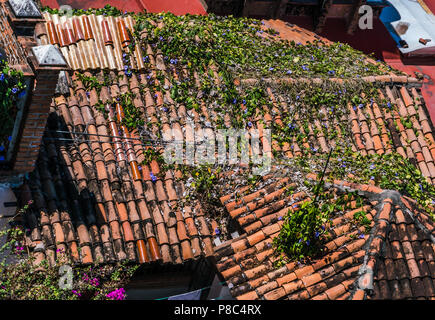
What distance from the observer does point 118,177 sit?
35.5 ft

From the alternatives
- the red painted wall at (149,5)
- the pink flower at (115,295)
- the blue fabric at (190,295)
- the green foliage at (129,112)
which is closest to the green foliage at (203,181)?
the green foliage at (129,112)

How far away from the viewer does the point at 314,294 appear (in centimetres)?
930

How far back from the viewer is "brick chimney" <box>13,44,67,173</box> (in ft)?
28.8

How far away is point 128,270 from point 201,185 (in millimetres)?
2139

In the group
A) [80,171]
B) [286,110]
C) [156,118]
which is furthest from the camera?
[286,110]

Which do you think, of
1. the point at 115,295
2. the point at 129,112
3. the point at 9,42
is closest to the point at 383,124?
the point at 129,112

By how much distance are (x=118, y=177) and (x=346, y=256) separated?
421 centimetres

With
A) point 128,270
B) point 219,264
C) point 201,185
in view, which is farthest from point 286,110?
point 128,270

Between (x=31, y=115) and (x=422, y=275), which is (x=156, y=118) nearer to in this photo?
(x=31, y=115)

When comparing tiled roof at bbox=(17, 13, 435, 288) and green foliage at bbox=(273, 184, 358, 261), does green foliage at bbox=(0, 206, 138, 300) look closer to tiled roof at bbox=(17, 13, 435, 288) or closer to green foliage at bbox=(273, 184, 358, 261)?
tiled roof at bbox=(17, 13, 435, 288)

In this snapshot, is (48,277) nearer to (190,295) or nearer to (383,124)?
(190,295)

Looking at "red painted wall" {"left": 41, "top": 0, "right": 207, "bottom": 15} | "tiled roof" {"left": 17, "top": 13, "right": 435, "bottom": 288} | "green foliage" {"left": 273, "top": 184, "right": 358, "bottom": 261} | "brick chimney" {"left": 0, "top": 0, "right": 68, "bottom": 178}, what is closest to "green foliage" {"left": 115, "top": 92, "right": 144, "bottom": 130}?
"tiled roof" {"left": 17, "top": 13, "right": 435, "bottom": 288}

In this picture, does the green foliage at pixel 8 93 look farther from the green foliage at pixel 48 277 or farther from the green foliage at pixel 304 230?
the green foliage at pixel 304 230

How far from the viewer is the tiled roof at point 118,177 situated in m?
9.88
